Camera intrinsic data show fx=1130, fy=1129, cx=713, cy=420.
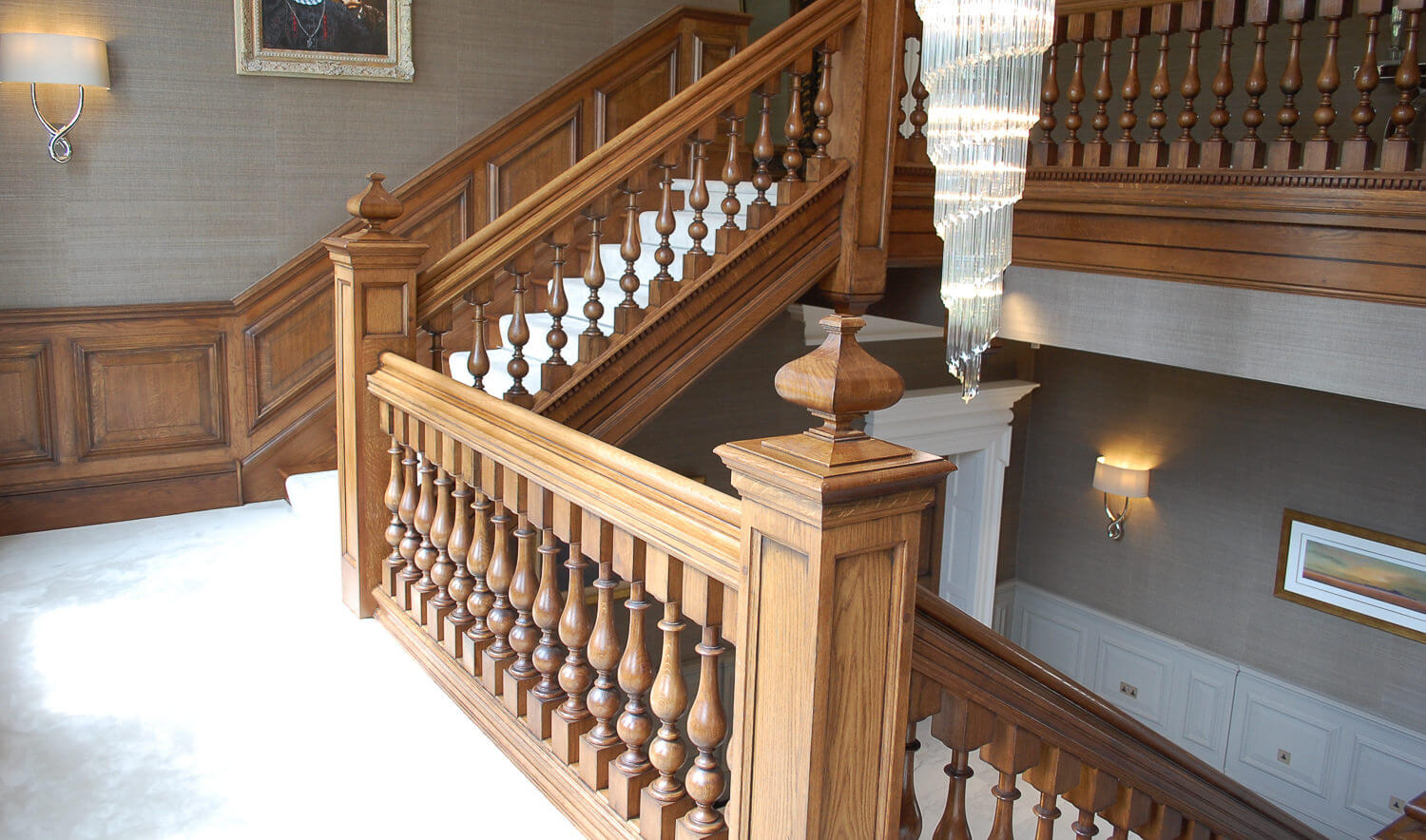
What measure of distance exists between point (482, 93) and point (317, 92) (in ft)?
2.56

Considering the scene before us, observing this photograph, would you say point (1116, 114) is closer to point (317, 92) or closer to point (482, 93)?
point (482, 93)

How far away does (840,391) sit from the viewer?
1438mm

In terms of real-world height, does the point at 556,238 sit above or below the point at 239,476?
above

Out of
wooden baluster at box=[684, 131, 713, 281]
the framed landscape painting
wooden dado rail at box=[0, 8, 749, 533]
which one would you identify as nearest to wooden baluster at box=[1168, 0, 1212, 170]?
wooden baluster at box=[684, 131, 713, 281]

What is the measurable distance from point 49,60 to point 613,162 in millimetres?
2261

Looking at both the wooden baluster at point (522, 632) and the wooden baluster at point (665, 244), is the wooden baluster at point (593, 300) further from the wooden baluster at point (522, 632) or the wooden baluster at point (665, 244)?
the wooden baluster at point (522, 632)

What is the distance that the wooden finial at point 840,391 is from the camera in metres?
1.44

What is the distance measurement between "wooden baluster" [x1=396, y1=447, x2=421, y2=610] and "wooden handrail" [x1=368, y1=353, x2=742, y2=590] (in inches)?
10.3

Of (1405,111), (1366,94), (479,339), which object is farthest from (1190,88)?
(479,339)

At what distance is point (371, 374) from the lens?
10.4 ft

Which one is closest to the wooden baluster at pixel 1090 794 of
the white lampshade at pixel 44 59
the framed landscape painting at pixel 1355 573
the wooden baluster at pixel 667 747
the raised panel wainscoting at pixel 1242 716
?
the wooden baluster at pixel 667 747

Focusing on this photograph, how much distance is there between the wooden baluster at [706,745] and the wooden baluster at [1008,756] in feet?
1.41

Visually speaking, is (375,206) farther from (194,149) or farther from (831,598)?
(831,598)

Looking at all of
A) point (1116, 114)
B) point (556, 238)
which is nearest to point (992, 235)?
point (556, 238)
